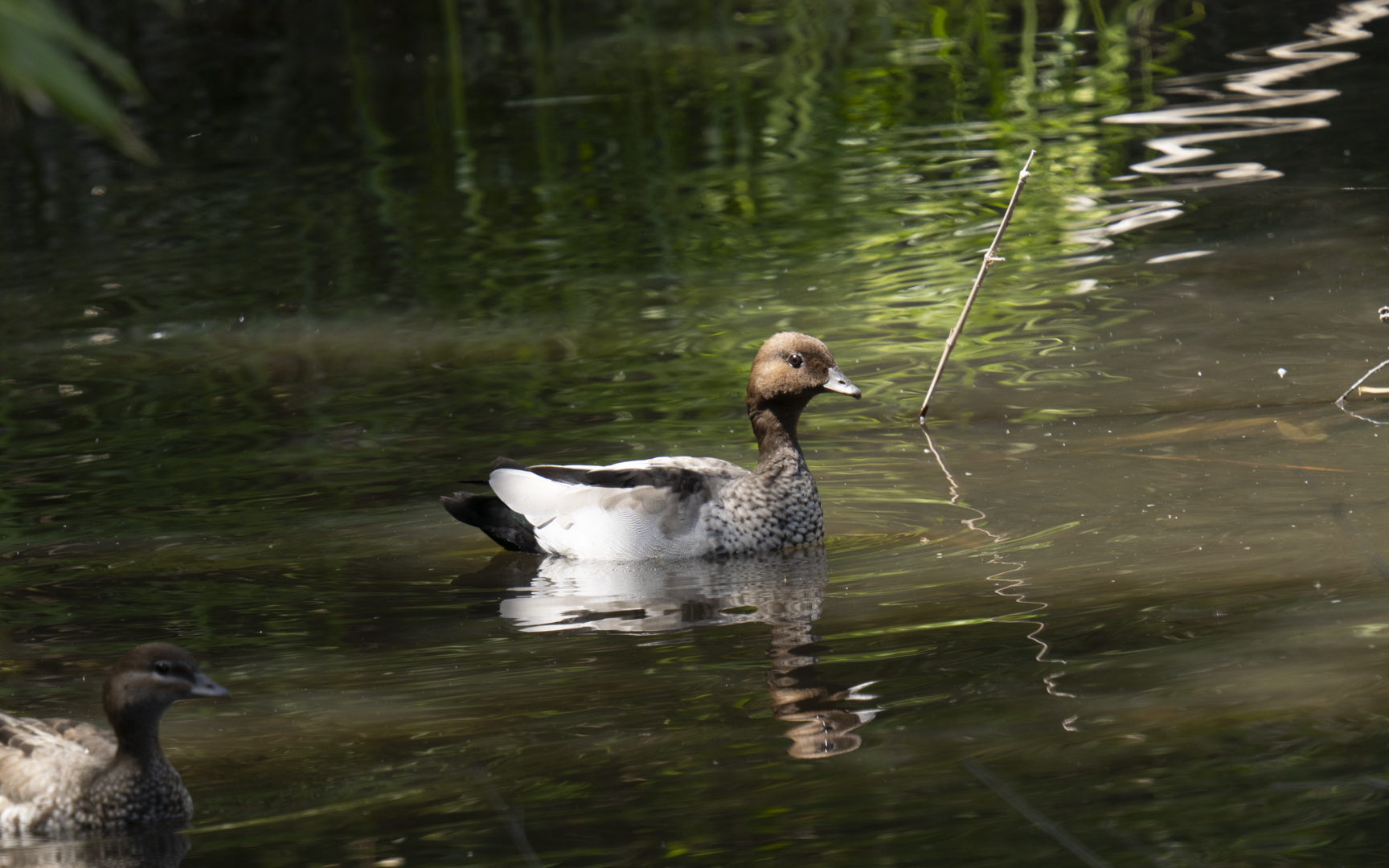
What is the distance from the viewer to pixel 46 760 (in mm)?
4637

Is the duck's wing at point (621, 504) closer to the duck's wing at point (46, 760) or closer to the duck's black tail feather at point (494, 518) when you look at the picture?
the duck's black tail feather at point (494, 518)

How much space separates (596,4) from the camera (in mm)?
24938

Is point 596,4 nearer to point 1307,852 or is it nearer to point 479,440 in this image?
point 479,440

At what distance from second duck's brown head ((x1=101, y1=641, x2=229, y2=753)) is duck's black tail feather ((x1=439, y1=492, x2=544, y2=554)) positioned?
9.42 feet

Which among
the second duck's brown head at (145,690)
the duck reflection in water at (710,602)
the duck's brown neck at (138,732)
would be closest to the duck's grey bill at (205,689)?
the second duck's brown head at (145,690)

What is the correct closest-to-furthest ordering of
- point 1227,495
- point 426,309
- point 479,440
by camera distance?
point 1227,495
point 479,440
point 426,309

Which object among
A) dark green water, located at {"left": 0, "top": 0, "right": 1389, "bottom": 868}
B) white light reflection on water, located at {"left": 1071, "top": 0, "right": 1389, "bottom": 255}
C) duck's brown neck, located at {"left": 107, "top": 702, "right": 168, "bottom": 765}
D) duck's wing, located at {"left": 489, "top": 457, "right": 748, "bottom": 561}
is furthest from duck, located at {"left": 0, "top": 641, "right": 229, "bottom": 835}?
white light reflection on water, located at {"left": 1071, "top": 0, "right": 1389, "bottom": 255}

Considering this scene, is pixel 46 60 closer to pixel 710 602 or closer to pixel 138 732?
pixel 138 732

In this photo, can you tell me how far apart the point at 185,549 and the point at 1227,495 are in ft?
14.5

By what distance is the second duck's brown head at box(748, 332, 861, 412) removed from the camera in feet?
25.3

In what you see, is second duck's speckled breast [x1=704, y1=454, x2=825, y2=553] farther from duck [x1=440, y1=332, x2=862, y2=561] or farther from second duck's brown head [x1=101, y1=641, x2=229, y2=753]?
second duck's brown head [x1=101, y1=641, x2=229, y2=753]

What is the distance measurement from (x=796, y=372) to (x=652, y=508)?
37.2 inches

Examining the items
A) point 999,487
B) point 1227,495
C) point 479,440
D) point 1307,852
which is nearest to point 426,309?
point 479,440

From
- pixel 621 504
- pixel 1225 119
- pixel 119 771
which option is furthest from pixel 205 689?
pixel 1225 119
